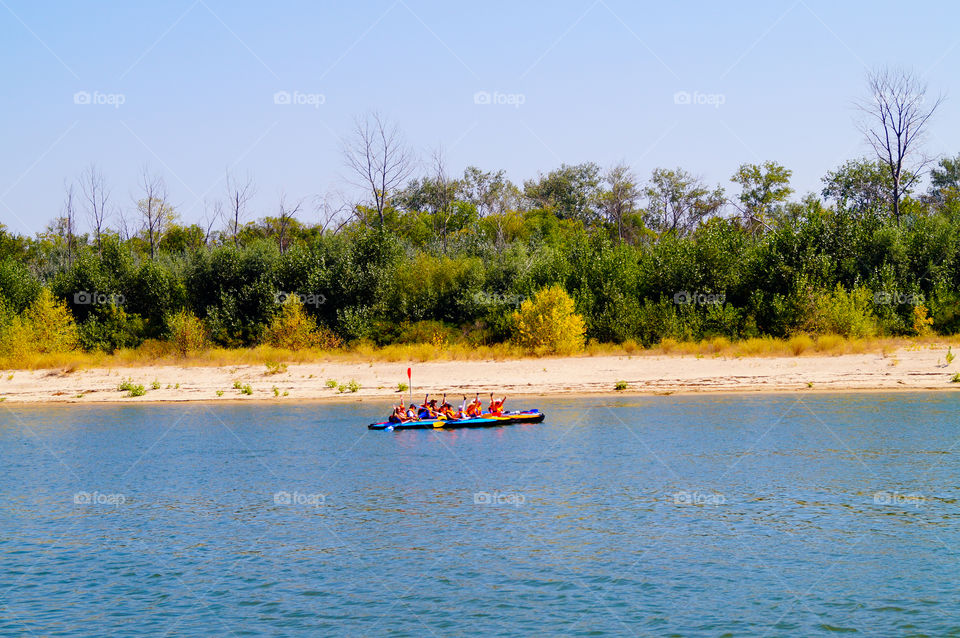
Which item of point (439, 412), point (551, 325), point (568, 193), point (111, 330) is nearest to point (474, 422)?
point (439, 412)

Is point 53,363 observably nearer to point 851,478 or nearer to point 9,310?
point 9,310

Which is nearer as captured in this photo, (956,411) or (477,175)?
(956,411)

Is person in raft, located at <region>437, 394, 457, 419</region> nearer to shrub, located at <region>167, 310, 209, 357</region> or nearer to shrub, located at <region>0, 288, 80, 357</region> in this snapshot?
shrub, located at <region>167, 310, 209, 357</region>

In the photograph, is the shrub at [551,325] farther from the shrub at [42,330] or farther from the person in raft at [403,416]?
the shrub at [42,330]

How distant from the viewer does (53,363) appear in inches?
2031

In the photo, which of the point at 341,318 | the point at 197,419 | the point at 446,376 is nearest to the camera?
the point at 197,419

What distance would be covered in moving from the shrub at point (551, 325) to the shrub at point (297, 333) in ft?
38.9

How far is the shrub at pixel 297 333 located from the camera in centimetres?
5334

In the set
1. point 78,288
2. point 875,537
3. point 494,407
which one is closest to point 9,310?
point 78,288

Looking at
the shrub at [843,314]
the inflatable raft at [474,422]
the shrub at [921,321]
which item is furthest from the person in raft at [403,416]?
the shrub at [921,321]

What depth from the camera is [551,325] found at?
49094mm

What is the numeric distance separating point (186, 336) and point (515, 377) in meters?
21.9

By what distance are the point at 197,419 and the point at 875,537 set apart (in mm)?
30777

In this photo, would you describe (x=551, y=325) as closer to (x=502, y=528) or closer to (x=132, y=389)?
(x=132, y=389)
